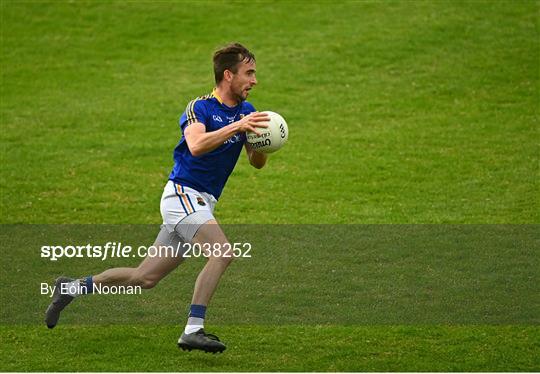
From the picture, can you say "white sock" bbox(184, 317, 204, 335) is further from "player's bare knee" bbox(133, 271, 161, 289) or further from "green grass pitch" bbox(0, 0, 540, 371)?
"player's bare knee" bbox(133, 271, 161, 289)

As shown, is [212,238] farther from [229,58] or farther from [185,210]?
[229,58]

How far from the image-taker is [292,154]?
16297 millimetres

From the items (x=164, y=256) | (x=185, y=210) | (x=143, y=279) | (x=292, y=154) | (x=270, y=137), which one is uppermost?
(x=292, y=154)

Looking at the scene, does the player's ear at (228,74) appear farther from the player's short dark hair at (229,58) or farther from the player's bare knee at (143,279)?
the player's bare knee at (143,279)

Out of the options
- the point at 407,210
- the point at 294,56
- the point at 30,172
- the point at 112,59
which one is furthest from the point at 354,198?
the point at 112,59

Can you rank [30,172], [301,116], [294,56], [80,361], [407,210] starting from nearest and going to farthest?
1. [80,361]
2. [407,210]
3. [30,172]
4. [301,116]
5. [294,56]

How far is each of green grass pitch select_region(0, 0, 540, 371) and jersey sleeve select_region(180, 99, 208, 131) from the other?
2.04 metres

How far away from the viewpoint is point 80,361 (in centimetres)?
881

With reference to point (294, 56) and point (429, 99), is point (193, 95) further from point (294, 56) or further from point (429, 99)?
point (429, 99)

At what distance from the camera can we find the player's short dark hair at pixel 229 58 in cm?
901

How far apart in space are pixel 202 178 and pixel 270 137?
71 centimetres

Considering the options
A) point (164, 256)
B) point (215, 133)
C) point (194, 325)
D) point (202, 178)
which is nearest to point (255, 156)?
point (202, 178)

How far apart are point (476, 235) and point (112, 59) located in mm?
9842

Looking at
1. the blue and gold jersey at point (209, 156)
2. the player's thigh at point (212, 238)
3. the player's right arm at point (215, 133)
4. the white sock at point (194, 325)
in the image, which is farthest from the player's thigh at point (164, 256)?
the player's right arm at point (215, 133)
